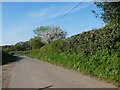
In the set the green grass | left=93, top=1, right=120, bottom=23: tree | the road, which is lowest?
the road

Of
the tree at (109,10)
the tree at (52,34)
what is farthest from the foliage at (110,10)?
the tree at (52,34)

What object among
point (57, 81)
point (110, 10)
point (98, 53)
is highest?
point (110, 10)

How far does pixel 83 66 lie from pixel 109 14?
714 centimetres

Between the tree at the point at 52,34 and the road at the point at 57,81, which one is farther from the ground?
the tree at the point at 52,34

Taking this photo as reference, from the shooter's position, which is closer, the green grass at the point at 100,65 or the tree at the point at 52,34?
the green grass at the point at 100,65

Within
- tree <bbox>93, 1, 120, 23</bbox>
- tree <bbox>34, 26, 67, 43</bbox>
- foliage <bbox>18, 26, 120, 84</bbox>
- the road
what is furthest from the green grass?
tree <bbox>34, 26, 67, 43</bbox>

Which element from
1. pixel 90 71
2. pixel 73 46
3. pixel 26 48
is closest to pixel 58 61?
pixel 73 46

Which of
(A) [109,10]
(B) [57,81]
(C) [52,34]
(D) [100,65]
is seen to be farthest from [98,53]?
(C) [52,34]

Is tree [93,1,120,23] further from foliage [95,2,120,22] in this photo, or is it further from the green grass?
the green grass

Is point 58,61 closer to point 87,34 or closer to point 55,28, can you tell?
point 87,34

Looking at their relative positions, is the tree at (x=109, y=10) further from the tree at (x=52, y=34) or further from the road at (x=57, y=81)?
the tree at (x=52, y=34)

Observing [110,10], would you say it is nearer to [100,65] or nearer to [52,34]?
[100,65]

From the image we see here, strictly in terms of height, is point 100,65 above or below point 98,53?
below

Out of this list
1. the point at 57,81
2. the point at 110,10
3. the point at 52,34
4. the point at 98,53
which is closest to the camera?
the point at 110,10
